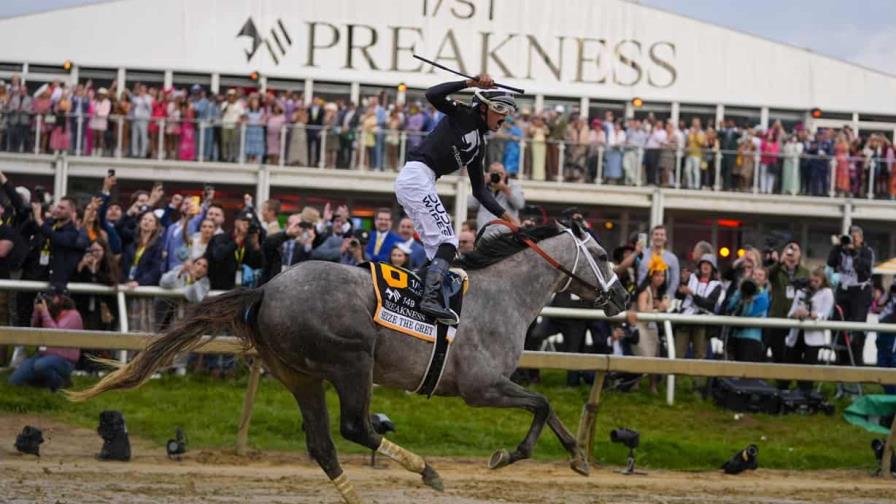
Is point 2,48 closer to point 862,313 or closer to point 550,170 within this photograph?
point 550,170

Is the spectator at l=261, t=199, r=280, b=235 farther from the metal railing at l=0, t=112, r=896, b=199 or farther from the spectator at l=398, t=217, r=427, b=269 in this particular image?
the metal railing at l=0, t=112, r=896, b=199

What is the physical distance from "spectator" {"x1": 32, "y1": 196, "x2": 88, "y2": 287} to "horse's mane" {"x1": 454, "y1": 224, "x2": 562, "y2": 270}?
5.37 m

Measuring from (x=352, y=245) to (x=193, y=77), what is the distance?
17.3 m

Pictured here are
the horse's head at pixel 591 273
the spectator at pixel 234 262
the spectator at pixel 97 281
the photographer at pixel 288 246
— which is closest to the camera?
the horse's head at pixel 591 273

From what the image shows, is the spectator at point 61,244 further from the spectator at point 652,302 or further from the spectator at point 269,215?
the spectator at point 652,302

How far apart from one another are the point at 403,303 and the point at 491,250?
3.00ft

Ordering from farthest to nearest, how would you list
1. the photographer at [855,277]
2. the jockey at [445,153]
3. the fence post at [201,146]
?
the fence post at [201,146], the photographer at [855,277], the jockey at [445,153]

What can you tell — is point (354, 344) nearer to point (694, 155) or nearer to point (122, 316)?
point (122, 316)

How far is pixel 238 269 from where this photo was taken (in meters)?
13.7

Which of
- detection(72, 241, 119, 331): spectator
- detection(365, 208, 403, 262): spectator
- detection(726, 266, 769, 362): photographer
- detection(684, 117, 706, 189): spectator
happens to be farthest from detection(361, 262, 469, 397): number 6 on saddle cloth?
detection(684, 117, 706, 189): spectator

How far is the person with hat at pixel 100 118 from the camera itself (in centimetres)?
2436

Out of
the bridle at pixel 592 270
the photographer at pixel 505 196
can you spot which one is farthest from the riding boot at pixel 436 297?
the photographer at pixel 505 196

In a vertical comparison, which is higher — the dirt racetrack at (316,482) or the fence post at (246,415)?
the fence post at (246,415)

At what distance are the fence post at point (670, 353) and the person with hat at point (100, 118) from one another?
1345 cm
